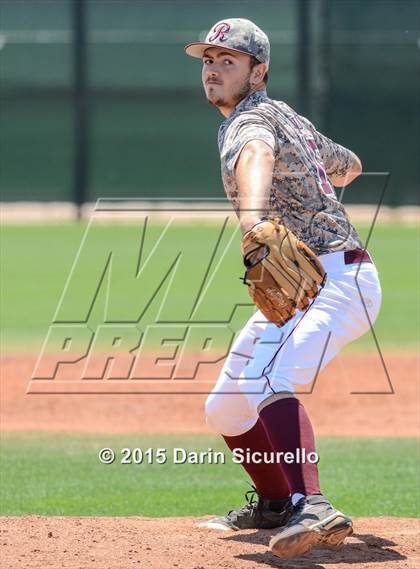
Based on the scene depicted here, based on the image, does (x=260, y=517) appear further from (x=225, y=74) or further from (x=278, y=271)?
(x=225, y=74)

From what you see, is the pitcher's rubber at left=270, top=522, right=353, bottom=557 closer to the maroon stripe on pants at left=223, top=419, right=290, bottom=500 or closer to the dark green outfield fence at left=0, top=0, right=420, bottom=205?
the maroon stripe on pants at left=223, top=419, right=290, bottom=500

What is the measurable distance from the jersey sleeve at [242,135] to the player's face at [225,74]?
15 centimetres

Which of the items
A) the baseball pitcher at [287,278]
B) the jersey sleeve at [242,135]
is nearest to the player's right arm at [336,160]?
the baseball pitcher at [287,278]

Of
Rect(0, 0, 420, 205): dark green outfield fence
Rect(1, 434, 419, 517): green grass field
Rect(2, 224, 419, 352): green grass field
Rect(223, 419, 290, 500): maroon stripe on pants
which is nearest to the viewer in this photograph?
Rect(223, 419, 290, 500): maroon stripe on pants

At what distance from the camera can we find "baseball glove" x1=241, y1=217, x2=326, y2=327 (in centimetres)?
366

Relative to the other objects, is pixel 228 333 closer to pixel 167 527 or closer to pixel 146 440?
pixel 146 440

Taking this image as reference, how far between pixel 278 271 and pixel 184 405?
14.4ft

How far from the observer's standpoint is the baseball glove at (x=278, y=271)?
144 inches

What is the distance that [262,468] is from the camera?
4.60 m

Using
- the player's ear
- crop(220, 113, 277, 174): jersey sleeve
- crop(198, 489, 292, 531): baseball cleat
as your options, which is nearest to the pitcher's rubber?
crop(198, 489, 292, 531): baseball cleat

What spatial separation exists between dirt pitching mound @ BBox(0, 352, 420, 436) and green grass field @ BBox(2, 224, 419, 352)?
1.58 metres

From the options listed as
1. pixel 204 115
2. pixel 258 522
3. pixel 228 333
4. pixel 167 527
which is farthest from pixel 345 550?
pixel 204 115

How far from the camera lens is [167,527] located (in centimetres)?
466
